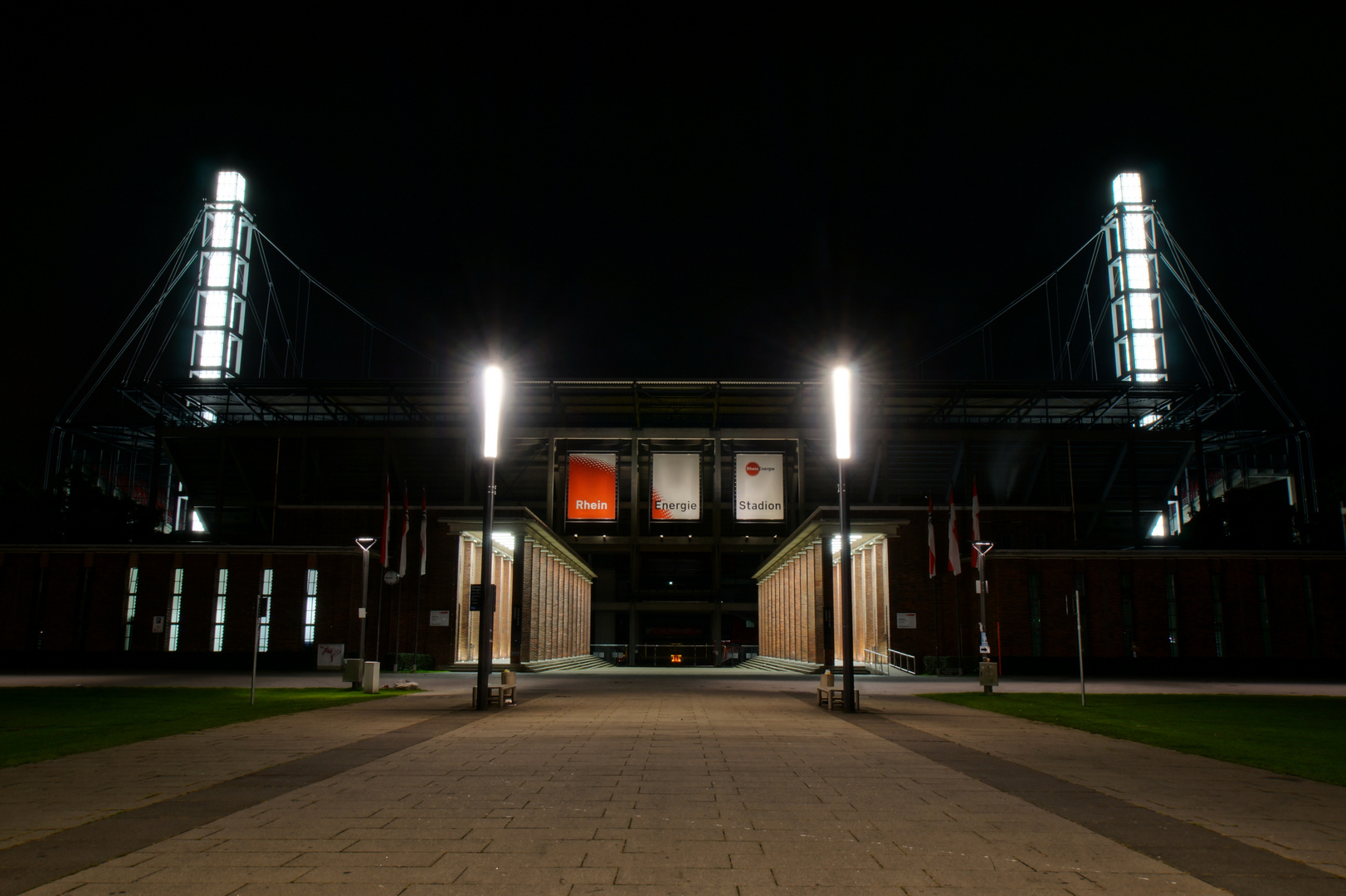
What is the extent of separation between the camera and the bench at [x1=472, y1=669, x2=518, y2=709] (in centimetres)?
1939

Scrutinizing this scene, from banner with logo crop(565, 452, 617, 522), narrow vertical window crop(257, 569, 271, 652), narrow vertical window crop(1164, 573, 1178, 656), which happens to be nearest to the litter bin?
narrow vertical window crop(1164, 573, 1178, 656)

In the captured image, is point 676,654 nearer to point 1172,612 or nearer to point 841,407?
point 1172,612

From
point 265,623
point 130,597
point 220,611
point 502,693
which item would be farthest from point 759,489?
point 502,693

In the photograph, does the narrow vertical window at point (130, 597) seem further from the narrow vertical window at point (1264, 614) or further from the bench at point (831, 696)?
the narrow vertical window at point (1264, 614)

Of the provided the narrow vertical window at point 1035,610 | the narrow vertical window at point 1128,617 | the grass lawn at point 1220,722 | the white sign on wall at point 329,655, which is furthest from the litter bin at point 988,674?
the white sign on wall at point 329,655

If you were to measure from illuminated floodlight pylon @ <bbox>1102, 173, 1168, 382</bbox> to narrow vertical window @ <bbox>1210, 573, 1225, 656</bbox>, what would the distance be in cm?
5420

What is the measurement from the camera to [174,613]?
128 feet

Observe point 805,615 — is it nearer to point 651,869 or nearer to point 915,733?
point 915,733

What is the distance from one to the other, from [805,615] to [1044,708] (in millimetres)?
26510

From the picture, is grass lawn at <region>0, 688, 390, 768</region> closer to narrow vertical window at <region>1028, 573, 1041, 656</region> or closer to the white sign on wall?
the white sign on wall

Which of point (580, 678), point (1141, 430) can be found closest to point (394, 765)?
point (580, 678)

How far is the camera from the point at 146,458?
102m

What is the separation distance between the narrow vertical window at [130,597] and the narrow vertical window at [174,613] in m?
1.50

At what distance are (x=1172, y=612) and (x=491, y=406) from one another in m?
32.4
